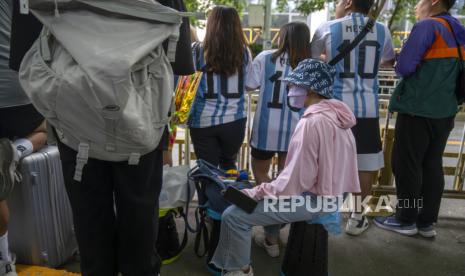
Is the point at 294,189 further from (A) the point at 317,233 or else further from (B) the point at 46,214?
(B) the point at 46,214

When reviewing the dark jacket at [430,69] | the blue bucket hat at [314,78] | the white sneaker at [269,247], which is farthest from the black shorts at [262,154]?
the dark jacket at [430,69]

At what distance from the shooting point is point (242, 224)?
223 cm

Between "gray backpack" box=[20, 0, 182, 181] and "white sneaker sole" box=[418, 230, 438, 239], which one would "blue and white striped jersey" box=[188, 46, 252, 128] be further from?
"white sneaker sole" box=[418, 230, 438, 239]

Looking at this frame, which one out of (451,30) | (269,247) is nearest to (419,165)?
(451,30)

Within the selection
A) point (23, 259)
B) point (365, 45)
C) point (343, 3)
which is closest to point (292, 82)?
point (365, 45)

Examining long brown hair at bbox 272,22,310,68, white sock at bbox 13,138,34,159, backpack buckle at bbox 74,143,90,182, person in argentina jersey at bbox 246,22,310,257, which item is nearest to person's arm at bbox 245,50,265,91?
person in argentina jersey at bbox 246,22,310,257

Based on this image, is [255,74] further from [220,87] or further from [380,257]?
[380,257]

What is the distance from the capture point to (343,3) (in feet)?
9.73

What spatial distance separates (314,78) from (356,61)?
834mm

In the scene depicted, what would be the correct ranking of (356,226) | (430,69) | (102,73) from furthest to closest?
(356,226)
(430,69)
(102,73)

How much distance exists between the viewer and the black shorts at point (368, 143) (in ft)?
9.51

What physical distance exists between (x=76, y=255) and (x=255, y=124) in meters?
1.63

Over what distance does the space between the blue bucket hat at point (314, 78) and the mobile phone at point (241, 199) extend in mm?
722

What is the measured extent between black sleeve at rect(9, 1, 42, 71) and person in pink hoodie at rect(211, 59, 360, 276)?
4.38ft
